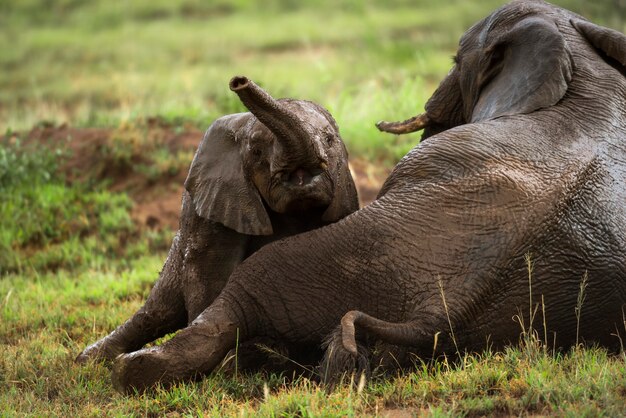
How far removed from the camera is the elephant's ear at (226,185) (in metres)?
5.92

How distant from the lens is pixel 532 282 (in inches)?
210

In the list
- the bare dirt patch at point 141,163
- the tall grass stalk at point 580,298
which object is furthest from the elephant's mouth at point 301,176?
the bare dirt patch at point 141,163

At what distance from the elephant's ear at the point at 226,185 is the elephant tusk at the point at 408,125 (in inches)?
51.7

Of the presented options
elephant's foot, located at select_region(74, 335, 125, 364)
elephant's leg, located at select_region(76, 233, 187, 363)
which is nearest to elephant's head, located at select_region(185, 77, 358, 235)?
elephant's leg, located at select_region(76, 233, 187, 363)

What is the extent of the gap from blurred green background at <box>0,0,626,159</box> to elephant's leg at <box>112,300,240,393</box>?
6.10 metres

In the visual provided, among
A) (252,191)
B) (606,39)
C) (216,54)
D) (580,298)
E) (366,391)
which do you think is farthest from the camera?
(216,54)

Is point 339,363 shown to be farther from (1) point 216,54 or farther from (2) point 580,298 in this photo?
(1) point 216,54

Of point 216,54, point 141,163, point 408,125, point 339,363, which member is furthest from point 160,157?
point 216,54

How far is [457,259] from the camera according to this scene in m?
5.29

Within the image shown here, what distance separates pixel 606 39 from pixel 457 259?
1677mm

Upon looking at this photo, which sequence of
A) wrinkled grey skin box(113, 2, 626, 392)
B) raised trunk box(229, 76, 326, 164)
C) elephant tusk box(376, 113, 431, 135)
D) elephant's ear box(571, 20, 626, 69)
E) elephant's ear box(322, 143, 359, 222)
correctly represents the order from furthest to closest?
elephant tusk box(376, 113, 431, 135) < elephant's ear box(571, 20, 626, 69) < elephant's ear box(322, 143, 359, 222) < wrinkled grey skin box(113, 2, 626, 392) < raised trunk box(229, 76, 326, 164)

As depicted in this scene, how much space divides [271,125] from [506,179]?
42.7 inches

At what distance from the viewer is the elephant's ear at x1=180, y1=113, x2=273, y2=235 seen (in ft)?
19.4

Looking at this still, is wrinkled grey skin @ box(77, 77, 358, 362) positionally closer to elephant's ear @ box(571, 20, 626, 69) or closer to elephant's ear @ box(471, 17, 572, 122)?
elephant's ear @ box(471, 17, 572, 122)
